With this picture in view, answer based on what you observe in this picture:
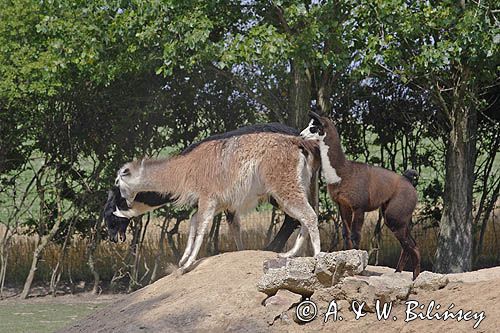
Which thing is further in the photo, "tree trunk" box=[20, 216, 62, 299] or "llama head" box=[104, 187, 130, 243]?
"tree trunk" box=[20, 216, 62, 299]

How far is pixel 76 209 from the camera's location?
58.4 feet

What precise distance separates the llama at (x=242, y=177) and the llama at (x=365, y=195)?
437mm

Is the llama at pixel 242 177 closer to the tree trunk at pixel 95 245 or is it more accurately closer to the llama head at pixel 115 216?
the llama head at pixel 115 216

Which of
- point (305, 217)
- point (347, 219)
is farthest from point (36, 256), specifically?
point (347, 219)

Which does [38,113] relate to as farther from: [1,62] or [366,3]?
[366,3]

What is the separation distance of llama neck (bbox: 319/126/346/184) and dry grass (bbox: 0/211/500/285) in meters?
8.34

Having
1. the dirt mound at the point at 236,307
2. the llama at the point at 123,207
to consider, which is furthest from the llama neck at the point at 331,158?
the llama at the point at 123,207

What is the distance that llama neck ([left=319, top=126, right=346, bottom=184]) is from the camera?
9758mm

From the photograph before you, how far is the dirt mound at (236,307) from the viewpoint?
26.0 feet

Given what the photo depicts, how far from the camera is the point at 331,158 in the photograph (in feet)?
32.3

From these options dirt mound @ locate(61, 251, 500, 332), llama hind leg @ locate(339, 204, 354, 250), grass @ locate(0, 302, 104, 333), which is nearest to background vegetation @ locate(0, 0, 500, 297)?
grass @ locate(0, 302, 104, 333)

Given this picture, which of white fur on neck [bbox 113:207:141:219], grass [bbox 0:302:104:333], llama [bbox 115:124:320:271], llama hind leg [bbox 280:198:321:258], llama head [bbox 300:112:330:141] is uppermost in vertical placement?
llama head [bbox 300:112:330:141]

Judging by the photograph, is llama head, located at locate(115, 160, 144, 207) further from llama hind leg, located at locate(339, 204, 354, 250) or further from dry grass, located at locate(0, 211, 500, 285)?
dry grass, located at locate(0, 211, 500, 285)

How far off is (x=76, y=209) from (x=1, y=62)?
355 cm
